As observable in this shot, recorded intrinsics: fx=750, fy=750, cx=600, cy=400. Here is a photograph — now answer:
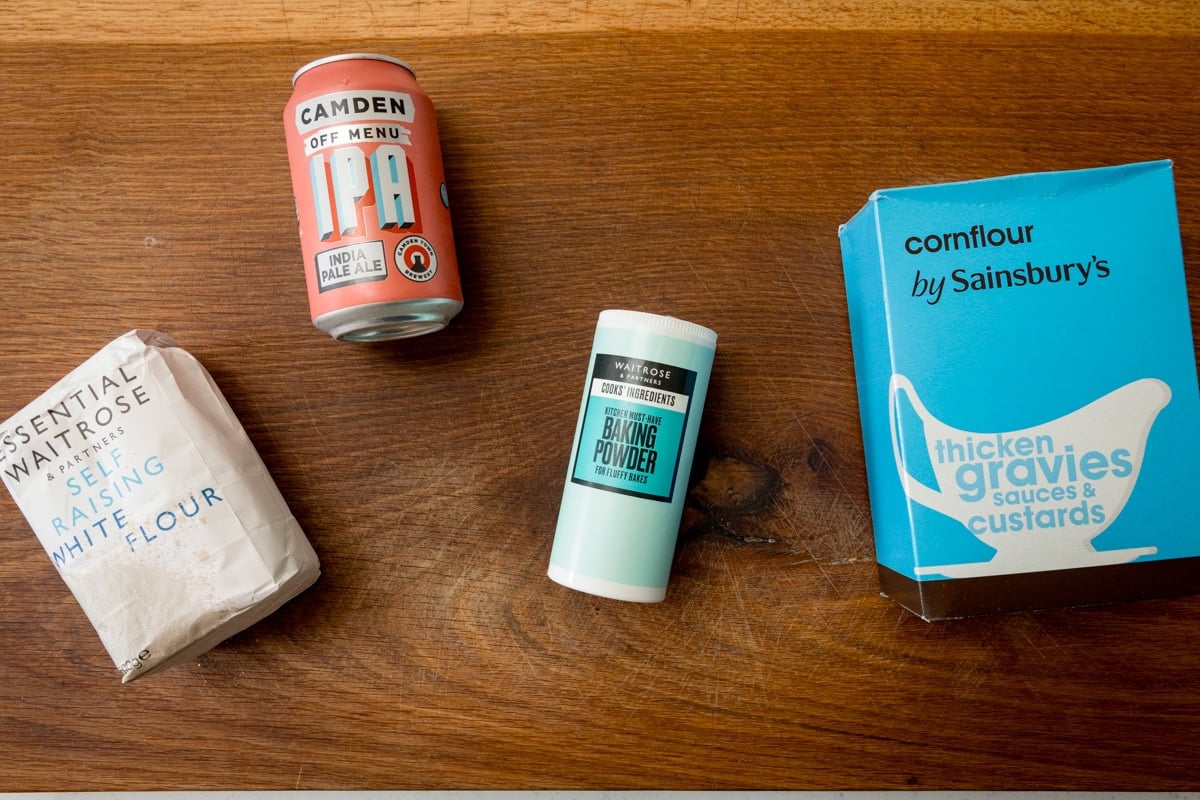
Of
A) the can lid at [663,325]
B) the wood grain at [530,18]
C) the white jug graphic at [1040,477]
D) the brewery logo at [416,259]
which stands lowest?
the white jug graphic at [1040,477]

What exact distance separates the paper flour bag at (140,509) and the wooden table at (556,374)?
9cm

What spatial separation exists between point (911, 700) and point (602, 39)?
0.75 meters

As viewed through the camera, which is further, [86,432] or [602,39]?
[602,39]

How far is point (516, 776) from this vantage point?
29.8 inches

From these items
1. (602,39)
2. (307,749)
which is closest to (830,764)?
(307,749)

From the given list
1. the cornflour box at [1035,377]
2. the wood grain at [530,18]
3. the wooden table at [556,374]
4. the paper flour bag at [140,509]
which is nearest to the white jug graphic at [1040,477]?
the cornflour box at [1035,377]

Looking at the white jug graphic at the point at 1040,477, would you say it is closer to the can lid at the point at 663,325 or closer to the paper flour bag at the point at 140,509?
the can lid at the point at 663,325

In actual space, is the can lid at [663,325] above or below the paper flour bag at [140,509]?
above

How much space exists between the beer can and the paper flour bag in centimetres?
17

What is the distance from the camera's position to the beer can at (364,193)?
2.14ft

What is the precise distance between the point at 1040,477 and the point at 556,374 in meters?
0.45

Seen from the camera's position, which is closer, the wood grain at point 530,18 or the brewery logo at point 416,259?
the brewery logo at point 416,259

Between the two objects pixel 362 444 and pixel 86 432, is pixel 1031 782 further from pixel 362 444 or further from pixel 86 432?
pixel 86 432

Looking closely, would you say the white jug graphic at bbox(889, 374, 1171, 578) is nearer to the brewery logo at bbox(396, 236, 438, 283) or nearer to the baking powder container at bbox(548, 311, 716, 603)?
the baking powder container at bbox(548, 311, 716, 603)
